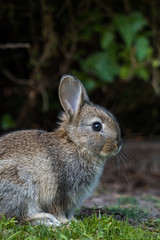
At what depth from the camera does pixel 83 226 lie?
12.9 feet

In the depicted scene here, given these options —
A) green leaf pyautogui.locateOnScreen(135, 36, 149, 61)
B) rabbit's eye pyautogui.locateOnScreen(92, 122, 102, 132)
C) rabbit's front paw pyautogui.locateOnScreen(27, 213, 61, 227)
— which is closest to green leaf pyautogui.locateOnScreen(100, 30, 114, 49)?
green leaf pyautogui.locateOnScreen(135, 36, 149, 61)

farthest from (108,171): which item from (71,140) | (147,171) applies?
(71,140)

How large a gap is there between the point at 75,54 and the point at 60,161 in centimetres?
449

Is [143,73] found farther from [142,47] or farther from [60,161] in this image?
[60,161]

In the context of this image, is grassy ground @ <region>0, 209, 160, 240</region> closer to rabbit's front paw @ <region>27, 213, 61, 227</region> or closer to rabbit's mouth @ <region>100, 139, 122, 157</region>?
rabbit's front paw @ <region>27, 213, 61, 227</region>

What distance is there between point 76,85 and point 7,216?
172 cm

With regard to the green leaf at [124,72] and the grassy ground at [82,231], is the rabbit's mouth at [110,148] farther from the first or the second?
the green leaf at [124,72]

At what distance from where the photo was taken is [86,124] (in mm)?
4965

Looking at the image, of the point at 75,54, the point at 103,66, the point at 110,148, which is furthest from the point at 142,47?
the point at 110,148

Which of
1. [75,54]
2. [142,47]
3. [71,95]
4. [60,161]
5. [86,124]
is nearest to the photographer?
[60,161]

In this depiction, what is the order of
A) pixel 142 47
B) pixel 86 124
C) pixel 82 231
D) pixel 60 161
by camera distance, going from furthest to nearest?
pixel 142 47 → pixel 86 124 → pixel 60 161 → pixel 82 231

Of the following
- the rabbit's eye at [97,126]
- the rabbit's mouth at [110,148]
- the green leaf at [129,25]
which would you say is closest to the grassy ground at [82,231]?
the rabbit's mouth at [110,148]

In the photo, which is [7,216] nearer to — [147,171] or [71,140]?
[71,140]

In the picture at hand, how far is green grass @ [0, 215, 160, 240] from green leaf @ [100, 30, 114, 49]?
467cm
